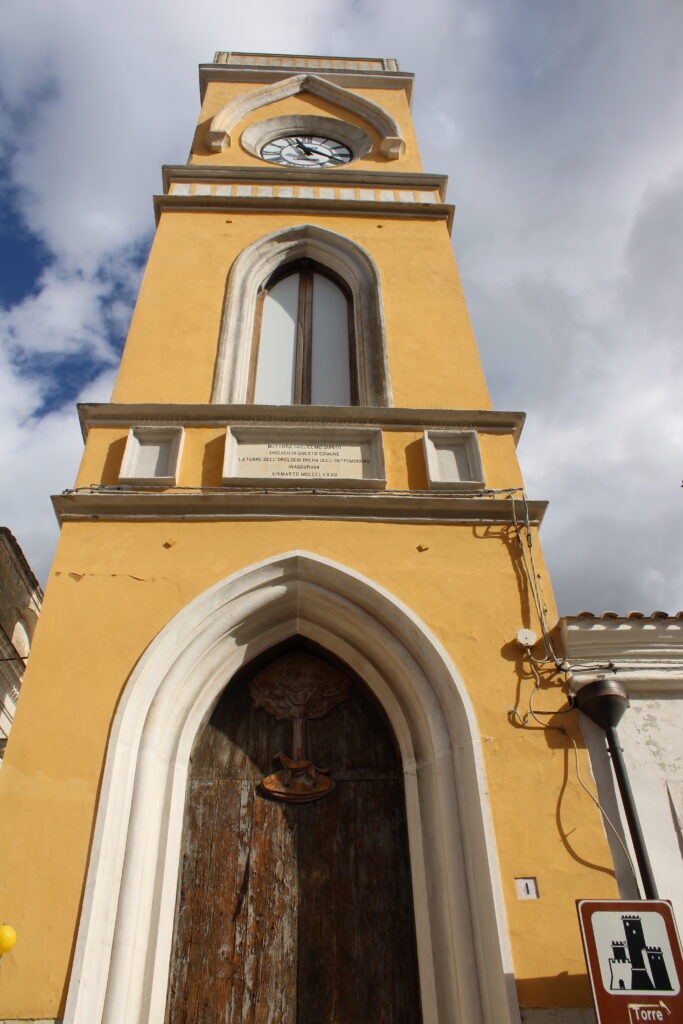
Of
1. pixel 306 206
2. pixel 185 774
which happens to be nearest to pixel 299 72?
pixel 306 206

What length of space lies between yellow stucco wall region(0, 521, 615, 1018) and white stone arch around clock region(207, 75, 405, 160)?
725 centimetres

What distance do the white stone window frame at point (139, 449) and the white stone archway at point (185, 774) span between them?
3.70 ft

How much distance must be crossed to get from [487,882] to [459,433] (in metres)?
3.51

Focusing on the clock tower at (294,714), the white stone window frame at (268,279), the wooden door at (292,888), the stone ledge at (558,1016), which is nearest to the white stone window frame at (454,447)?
the clock tower at (294,714)

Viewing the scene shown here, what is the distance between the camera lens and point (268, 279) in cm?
860

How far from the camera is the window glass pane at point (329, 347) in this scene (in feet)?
24.9

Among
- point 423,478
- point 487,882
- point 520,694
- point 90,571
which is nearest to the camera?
point 487,882

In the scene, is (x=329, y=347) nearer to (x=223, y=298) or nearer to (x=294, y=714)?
(x=223, y=298)

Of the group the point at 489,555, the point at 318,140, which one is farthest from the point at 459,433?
the point at 318,140

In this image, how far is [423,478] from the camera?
612 centimetres

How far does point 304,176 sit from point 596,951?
29.5 ft

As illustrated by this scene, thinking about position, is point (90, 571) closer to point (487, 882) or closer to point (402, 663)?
point (402, 663)

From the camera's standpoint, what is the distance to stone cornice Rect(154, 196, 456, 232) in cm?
911

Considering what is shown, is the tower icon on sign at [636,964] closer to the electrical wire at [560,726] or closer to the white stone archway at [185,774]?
the white stone archway at [185,774]
